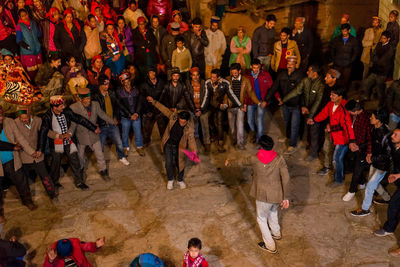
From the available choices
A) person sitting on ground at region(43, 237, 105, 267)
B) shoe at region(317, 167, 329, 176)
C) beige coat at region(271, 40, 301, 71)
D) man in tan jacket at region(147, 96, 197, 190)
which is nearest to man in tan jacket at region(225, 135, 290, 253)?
man in tan jacket at region(147, 96, 197, 190)

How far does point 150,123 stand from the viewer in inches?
384

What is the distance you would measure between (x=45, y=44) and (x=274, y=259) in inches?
289

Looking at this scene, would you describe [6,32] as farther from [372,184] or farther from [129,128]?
[372,184]

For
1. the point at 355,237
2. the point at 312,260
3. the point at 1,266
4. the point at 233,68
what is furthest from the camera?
the point at 233,68

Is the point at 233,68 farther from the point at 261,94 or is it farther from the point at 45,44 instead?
the point at 45,44

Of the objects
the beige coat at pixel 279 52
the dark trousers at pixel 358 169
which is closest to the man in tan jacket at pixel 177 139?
the dark trousers at pixel 358 169

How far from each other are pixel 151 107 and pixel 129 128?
719 millimetres

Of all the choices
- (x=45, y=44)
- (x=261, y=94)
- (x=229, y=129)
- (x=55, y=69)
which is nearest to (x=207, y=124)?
(x=229, y=129)

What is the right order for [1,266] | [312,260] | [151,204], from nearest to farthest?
[1,266], [312,260], [151,204]

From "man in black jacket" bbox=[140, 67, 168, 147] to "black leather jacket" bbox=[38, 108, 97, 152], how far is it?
1561 millimetres

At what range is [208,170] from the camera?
29.2ft

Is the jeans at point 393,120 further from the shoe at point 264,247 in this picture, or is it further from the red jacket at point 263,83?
the shoe at point 264,247

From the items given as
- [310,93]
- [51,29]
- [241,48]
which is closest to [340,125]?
[310,93]

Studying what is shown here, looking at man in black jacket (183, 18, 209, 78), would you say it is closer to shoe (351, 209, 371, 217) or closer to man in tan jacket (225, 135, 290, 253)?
man in tan jacket (225, 135, 290, 253)
